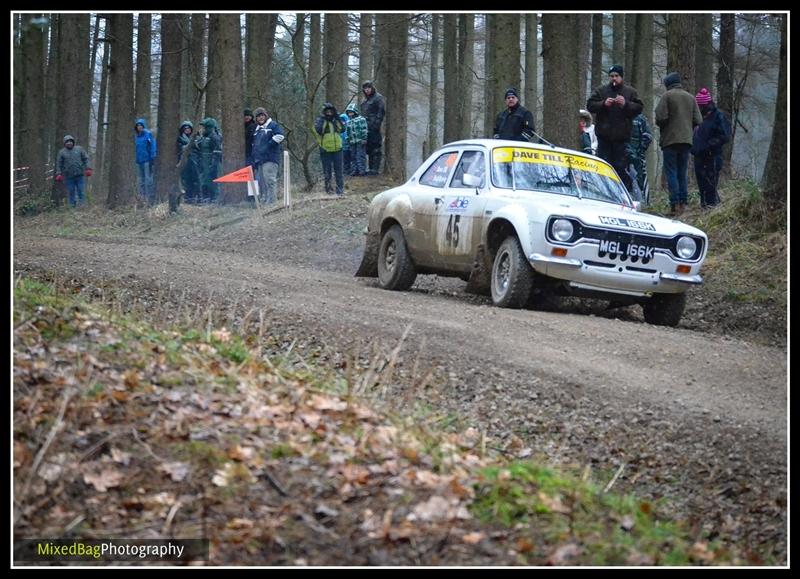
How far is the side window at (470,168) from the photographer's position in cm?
1233

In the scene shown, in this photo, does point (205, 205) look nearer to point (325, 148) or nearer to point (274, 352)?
point (325, 148)

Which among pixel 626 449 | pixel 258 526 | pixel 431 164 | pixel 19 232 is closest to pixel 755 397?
pixel 626 449

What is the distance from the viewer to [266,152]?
74.8 feet

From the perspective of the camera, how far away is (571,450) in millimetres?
7531

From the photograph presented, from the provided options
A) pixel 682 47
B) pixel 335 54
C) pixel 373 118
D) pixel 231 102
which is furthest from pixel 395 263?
pixel 335 54

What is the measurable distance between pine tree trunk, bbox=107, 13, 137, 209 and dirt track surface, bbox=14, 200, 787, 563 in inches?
540

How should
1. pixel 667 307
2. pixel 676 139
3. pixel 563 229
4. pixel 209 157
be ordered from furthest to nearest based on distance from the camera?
pixel 209 157, pixel 676 139, pixel 667 307, pixel 563 229

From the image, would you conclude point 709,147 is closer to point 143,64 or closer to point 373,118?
point 373,118

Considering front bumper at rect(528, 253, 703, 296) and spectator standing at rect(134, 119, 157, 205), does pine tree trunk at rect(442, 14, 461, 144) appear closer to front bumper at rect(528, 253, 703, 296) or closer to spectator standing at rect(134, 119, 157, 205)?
spectator standing at rect(134, 119, 157, 205)

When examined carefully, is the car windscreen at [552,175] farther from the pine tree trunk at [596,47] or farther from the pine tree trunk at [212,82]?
the pine tree trunk at [596,47]

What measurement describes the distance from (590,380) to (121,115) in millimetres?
20590

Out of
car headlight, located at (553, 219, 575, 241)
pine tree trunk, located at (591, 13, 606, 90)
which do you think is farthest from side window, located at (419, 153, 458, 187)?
pine tree trunk, located at (591, 13, 606, 90)

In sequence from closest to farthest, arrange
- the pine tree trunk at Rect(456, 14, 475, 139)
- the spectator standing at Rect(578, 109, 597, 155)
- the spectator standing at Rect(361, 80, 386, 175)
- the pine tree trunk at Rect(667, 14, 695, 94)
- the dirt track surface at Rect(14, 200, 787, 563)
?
1. the dirt track surface at Rect(14, 200, 787, 563)
2. the spectator standing at Rect(578, 109, 597, 155)
3. the pine tree trunk at Rect(667, 14, 695, 94)
4. the spectator standing at Rect(361, 80, 386, 175)
5. the pine tree trunk at Rect(456, 14, 475, 139)
